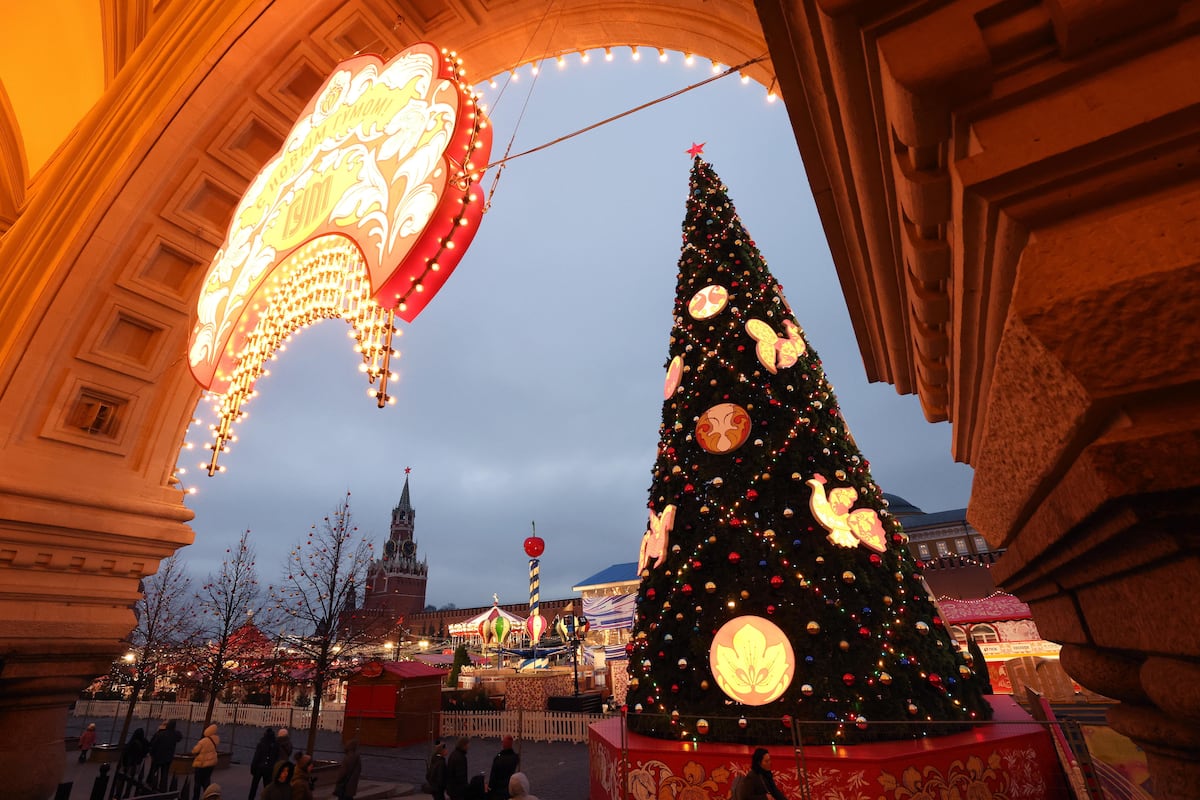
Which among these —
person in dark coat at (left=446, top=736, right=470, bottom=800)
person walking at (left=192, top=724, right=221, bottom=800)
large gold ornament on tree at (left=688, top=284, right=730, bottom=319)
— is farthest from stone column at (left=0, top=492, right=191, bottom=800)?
large gold ornament on tree at (left=688, top=284, right=730, bottom=319)

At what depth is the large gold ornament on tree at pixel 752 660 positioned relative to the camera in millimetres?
6145

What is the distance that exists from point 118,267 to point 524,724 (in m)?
14.8

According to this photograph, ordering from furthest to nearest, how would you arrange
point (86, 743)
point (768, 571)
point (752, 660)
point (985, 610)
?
point (985, 610)
point (86, 743)
point (768, 571)
point (752, 660)

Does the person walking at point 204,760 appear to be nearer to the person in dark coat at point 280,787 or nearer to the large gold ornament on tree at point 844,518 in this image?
the person in dark coat at point 280,787

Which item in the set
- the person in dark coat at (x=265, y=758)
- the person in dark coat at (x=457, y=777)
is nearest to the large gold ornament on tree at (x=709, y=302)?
the person in dark coat at (x=457, y=777)

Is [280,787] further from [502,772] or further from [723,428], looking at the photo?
[723,428]

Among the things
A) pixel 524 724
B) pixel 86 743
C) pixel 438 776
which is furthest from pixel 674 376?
pixel 86 743

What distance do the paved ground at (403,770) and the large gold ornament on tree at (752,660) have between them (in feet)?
15.4

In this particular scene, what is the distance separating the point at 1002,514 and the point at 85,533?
8.16m

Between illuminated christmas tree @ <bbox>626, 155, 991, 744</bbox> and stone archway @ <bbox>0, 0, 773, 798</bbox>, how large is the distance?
15.6 feet

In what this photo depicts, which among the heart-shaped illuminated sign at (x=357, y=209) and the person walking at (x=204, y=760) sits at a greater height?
the heart-shaped illuminated sign at (x=357, y=209)

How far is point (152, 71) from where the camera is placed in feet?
18.9

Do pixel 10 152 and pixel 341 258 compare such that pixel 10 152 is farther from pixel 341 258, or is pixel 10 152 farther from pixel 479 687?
pixel 479 687

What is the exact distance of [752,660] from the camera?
6.32 meters
